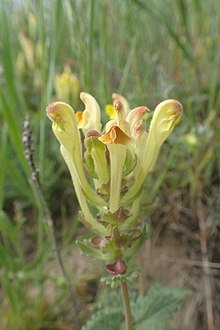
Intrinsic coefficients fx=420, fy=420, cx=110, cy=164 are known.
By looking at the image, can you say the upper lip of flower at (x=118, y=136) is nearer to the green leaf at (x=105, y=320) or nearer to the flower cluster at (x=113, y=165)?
the flower cluster at (x=113, y=165)

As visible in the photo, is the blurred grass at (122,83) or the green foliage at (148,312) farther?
the blurred grass at (122,83)

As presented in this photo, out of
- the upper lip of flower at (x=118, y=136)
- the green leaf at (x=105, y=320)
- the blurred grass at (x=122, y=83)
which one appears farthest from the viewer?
the blurred grass at (x=122, y=83)

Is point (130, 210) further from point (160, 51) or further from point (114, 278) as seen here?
point (160, 51)

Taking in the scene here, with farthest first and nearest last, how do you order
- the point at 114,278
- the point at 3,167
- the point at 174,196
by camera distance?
1. the point at 174,196
2. the point at 3,167
3. the point at 114,278

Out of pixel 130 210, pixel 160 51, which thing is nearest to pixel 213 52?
pixel 160 51

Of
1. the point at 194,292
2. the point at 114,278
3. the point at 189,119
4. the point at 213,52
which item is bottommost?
the point at 194,292

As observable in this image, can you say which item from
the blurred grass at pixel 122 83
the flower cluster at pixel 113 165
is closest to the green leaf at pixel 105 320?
the flower cluster at pixel 113 165

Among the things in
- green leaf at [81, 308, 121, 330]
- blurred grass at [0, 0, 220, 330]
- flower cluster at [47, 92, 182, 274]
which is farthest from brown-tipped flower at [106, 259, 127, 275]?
blurred grass at [0, 0, 220, 330]
